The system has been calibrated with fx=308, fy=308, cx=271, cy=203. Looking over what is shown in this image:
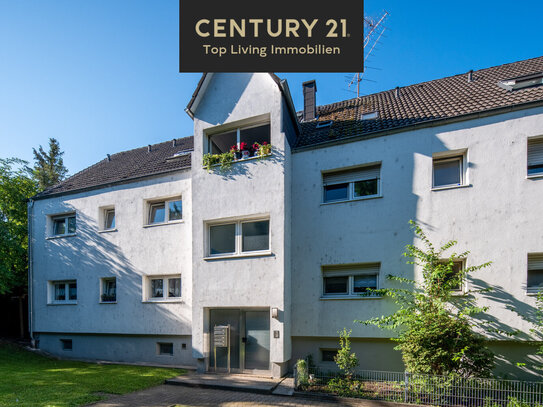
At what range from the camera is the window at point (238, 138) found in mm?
10883

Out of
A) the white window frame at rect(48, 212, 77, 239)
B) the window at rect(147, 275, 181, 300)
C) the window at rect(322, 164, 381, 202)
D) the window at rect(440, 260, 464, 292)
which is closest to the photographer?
the window at rect(440, 260, 464, 292)

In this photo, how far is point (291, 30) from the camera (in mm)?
7477

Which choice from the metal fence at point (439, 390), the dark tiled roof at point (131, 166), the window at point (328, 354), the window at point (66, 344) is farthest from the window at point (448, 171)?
the window at point (66, 344)

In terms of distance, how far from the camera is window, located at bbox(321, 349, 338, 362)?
30.8 feet

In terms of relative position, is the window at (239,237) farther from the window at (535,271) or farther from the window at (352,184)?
the window at (535,271)

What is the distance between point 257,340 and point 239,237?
325 centimetres

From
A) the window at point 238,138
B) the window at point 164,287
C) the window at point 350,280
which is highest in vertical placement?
the window at point 238,138

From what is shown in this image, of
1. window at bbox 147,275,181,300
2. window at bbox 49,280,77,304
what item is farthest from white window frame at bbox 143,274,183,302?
window at bbox 49,280,77,304

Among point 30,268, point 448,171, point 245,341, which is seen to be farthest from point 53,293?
point 448,171

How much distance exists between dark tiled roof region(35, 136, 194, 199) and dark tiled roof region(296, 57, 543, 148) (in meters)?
6.01

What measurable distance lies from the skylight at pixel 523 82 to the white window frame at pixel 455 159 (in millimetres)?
3001

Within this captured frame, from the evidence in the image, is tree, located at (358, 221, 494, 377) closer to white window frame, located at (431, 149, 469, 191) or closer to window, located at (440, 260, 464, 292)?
window, located at (440, 260, 464, 292)

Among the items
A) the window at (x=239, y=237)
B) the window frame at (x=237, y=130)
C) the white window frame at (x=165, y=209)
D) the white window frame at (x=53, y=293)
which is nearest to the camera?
the window at (x=239, y=237)

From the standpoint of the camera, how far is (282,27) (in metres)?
7.48
